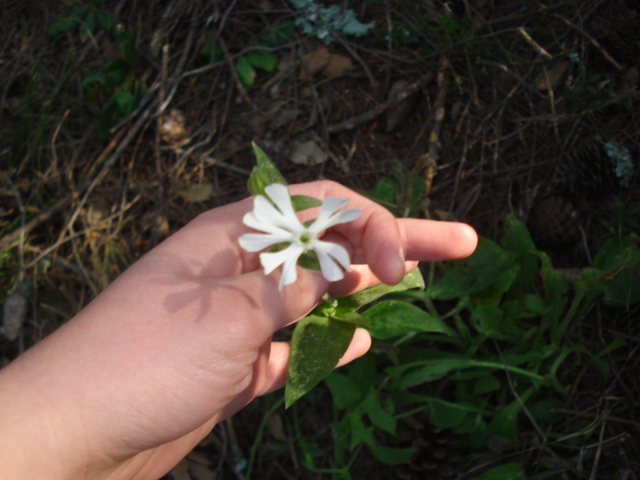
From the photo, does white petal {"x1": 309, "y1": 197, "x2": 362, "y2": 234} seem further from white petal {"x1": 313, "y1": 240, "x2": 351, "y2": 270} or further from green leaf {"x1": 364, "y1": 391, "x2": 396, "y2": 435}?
green leaf {"x1": 364, "y1": 391, "x2": 396, "y2": 435}

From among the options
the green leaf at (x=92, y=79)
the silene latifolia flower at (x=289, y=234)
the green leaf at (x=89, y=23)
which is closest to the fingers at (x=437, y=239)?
the silene latifolia flower at (x=289, y=234)

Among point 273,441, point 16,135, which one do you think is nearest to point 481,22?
point 273,441

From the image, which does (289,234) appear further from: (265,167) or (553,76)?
(553,76)

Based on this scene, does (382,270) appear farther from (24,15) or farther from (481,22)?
(24,15)

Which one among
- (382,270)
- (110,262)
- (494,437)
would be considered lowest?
(494,437)

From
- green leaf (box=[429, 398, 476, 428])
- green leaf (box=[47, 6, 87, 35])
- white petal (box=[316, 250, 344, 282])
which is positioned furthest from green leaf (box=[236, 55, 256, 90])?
green leaf (box=[429, 398, 476, 428])

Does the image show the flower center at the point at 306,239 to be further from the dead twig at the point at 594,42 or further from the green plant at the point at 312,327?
the dead twig at the point at 594,42

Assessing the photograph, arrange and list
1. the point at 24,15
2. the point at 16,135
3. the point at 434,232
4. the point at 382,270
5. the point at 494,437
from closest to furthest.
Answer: the point at 382,270 → the point at 434,232 → the point at 494,437 → the point at 16,135 → the point at 24,15
